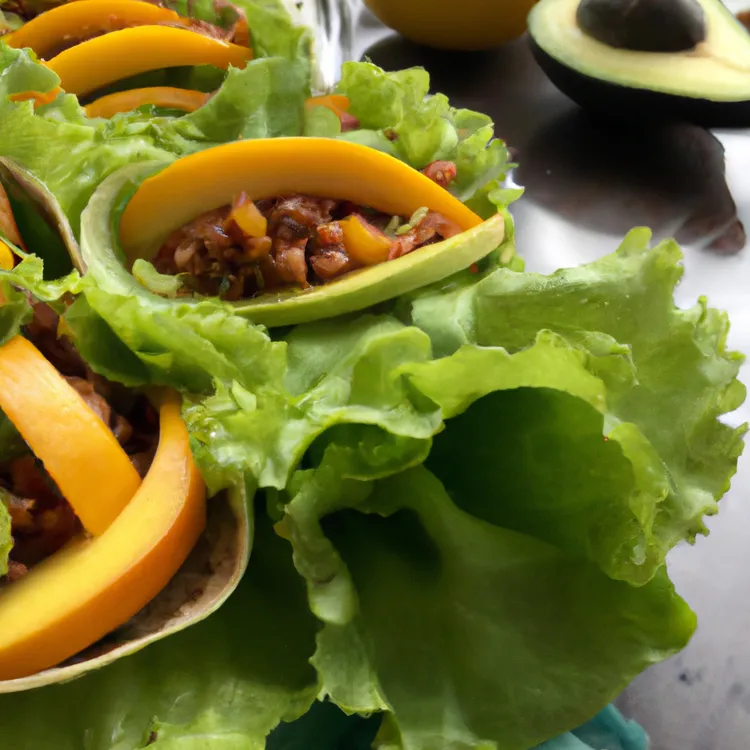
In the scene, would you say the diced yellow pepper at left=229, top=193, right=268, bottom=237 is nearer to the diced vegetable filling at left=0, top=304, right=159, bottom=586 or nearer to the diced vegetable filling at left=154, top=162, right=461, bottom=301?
the diced vegetable filling at left=154, top=162, right=461, bottom=301

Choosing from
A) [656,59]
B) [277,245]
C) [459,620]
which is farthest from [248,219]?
[656,59]

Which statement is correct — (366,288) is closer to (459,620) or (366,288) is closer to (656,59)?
(459,620)

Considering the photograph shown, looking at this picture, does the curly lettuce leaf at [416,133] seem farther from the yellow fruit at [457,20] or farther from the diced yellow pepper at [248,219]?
the yellow fruit at [457,20]

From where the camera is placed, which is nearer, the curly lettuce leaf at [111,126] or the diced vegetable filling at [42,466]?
the diced vegetable filling at [42,466]

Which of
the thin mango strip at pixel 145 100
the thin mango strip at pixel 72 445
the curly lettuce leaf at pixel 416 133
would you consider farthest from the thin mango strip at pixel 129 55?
the thin mango strip at pixel 72 445

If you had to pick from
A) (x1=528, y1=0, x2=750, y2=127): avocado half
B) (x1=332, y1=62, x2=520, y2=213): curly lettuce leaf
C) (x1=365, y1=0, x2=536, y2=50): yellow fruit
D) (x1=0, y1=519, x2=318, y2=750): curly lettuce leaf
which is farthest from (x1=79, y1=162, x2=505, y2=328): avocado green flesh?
(x1=365, y1=0, x2=536, y2=50): yellow fruit
